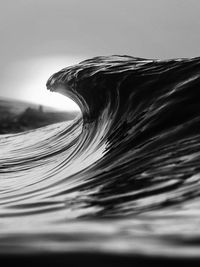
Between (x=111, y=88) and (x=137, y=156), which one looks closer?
(x=137, y=156)

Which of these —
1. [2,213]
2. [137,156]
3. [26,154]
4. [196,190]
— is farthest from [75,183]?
[26,154]

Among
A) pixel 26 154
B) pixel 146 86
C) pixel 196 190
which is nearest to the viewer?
pixel 196 190

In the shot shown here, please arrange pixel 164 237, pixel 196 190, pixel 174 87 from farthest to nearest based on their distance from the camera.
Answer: pixel 174 87 → pixel 196 190 → pixel 164 237

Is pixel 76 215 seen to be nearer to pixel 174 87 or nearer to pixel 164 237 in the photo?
pixel 164 237

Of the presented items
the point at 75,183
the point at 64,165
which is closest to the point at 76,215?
the point at 75,183

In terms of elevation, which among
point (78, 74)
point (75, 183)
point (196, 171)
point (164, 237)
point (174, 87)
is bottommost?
A: point (164, 237)

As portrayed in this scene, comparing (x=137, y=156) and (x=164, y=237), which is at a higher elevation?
(x=137, y=156)
